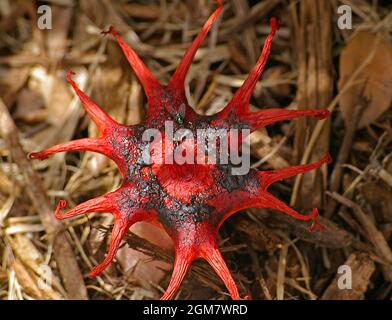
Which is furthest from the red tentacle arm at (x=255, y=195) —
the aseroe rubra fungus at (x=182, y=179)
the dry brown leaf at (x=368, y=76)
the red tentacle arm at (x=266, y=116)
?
the dry brown leaf at (x=368, y=76)

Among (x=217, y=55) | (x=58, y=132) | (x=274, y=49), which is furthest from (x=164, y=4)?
(x=58, y=132)

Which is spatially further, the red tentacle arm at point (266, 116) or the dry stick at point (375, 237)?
the dry stick at point (375, 237)

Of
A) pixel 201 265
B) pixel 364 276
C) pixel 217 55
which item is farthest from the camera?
pixel 217 55

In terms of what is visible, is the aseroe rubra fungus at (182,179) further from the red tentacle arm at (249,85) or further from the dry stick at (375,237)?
the dry stick at (375,237)

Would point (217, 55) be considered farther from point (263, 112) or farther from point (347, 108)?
point (263, 112)

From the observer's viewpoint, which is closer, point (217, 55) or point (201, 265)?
point (201, 265)

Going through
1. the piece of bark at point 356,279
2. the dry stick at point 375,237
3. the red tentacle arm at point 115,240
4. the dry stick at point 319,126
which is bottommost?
the piece of bark at point 356,279
